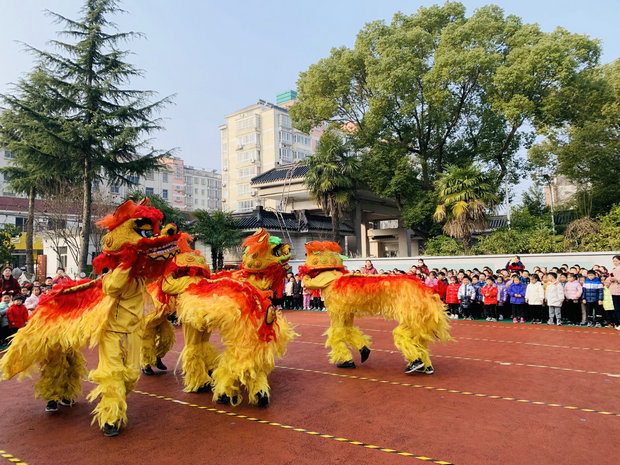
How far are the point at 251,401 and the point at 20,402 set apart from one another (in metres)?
2.80

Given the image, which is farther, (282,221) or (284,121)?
Result: (284,121)

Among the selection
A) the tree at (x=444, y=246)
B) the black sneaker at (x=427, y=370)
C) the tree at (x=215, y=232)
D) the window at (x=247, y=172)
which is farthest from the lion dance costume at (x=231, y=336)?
the window at (x=247, y=172)

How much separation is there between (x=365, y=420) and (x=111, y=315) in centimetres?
258

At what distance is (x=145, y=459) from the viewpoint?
3441mm

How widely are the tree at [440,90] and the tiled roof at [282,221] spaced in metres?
4.71

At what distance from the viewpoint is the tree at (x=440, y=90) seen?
16.3m

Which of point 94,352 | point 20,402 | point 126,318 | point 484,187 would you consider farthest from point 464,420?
point 484,187

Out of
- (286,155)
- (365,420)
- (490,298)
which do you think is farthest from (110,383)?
(286,155)

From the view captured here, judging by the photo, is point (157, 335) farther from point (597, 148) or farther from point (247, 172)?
point (247, 172)

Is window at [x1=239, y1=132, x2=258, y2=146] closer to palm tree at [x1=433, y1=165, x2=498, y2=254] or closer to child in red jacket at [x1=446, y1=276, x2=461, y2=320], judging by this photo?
palm tree at [x1=433, y1=165, x2=498, y2=254]

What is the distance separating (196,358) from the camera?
17.1 feet

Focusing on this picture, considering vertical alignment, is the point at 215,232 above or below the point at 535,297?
above

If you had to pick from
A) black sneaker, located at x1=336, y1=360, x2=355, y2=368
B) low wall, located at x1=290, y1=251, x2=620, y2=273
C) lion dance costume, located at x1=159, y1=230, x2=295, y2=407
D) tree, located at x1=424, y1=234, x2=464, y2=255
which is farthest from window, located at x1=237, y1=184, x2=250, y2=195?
lion dance costume, located at x1=159, y1=230, x2=295, y2=407

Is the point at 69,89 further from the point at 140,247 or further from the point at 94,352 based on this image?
the point at 140,247
